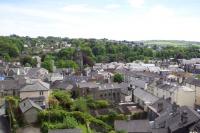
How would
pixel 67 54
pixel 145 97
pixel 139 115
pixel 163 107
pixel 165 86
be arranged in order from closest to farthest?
1. pixel 163 107
2. pixel 139 115
3. pixel 145 97
4. pixel 165 86
5. pixel 67 54

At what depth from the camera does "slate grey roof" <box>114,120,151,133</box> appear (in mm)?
25312

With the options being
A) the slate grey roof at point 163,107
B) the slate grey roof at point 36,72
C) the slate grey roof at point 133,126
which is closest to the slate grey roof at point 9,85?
the slate grey roof at point 163,107

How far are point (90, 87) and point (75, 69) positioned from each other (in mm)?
29148

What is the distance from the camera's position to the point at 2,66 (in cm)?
6456

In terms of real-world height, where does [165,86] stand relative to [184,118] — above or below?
above

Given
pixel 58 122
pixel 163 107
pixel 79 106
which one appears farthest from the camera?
pixel 79 106

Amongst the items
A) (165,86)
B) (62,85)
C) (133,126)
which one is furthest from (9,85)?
(165,86)

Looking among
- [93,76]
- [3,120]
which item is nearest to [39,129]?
[3,120]

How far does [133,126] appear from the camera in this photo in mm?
25734

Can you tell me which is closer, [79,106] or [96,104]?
[79,106]

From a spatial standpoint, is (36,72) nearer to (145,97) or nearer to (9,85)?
(9,85)

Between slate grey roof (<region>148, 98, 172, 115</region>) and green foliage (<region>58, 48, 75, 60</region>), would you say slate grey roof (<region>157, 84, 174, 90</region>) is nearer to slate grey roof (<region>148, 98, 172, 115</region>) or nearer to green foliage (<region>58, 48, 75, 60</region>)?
slate grey roof (<region>148, 98, 172, 115</region>)

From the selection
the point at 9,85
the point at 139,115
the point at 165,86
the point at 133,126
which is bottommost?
the point at 139,115

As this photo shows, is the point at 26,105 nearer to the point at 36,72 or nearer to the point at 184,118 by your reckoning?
the point at 184,118
